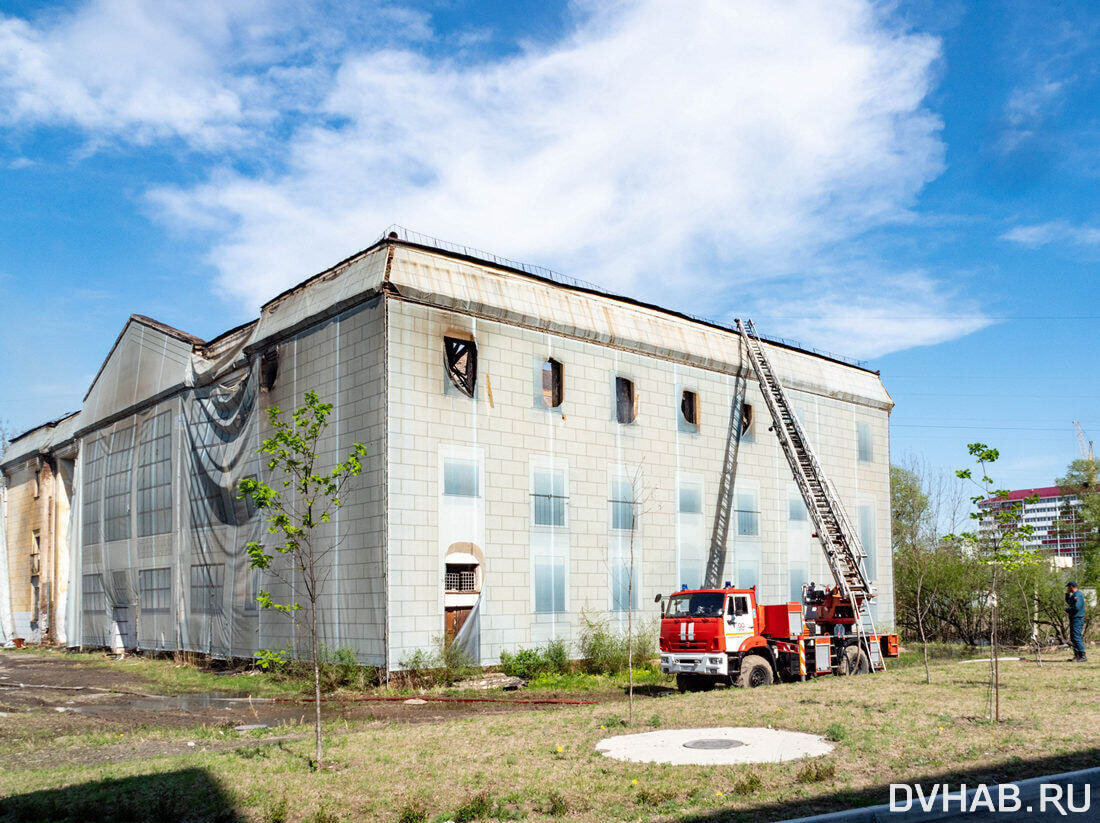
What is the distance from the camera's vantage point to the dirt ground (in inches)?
544

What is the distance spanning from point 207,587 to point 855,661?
21073mm

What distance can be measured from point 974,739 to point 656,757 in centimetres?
432

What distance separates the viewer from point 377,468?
2369 centimetres

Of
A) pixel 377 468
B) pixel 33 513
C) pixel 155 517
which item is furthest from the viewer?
pixel 33 513

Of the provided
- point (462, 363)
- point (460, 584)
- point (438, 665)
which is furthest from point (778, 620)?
point (462, 363)

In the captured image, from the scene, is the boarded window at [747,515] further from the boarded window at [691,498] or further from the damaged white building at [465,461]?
the boarded window at [691,498]

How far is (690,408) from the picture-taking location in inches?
1307

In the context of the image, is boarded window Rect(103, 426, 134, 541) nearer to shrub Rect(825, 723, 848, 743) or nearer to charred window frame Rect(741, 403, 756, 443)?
charred window frame Rect(741, 403, 756, 443)

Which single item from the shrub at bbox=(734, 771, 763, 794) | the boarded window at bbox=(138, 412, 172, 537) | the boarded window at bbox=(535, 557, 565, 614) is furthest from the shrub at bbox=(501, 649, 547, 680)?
the boarded window at bbox=(138, 412, 172, 537)

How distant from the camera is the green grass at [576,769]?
30.5 ft

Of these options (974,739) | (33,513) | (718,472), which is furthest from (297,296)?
(33,513)

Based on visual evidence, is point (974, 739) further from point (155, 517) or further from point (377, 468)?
point (155, 517)

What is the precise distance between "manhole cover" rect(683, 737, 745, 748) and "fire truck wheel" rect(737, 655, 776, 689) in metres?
7.76

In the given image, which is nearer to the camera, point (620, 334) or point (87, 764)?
point (87, 764)
